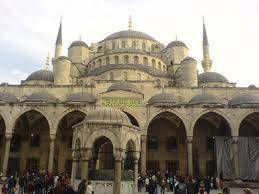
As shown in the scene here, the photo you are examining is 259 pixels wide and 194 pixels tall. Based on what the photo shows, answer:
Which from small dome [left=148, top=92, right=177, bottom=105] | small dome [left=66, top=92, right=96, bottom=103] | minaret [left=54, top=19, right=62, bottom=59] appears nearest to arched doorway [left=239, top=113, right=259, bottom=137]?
small dome [left=148, top=92, right=177, bottom=105]

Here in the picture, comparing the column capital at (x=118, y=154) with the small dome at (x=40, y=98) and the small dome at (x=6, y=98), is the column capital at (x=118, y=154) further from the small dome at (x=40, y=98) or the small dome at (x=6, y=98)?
the small dome at (x=6, y=98)

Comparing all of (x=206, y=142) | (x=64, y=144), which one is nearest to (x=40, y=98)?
(x=64, y=144)

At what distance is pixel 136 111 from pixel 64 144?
243 inches

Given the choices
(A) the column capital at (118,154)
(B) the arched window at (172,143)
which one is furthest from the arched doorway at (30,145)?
(A) the column capital at (118,154)

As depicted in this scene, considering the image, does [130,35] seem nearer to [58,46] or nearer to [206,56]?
[58,46]

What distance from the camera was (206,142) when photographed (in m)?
21.2

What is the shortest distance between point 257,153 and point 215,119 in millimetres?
3571

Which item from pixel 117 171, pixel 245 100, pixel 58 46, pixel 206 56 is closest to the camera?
pixel 117 171

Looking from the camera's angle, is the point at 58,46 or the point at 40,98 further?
the point at 58,46

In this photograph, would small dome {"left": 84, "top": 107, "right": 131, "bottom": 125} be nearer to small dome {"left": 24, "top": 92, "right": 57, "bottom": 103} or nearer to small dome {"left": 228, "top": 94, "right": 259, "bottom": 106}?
small dome {"left": 24, "top": 92, "right": 57, "bottom": 103}

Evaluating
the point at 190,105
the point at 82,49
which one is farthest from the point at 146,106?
the point at 82,49

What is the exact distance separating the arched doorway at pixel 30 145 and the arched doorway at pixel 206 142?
10.2 m

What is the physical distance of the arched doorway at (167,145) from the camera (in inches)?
822

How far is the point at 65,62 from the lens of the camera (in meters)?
25.2
